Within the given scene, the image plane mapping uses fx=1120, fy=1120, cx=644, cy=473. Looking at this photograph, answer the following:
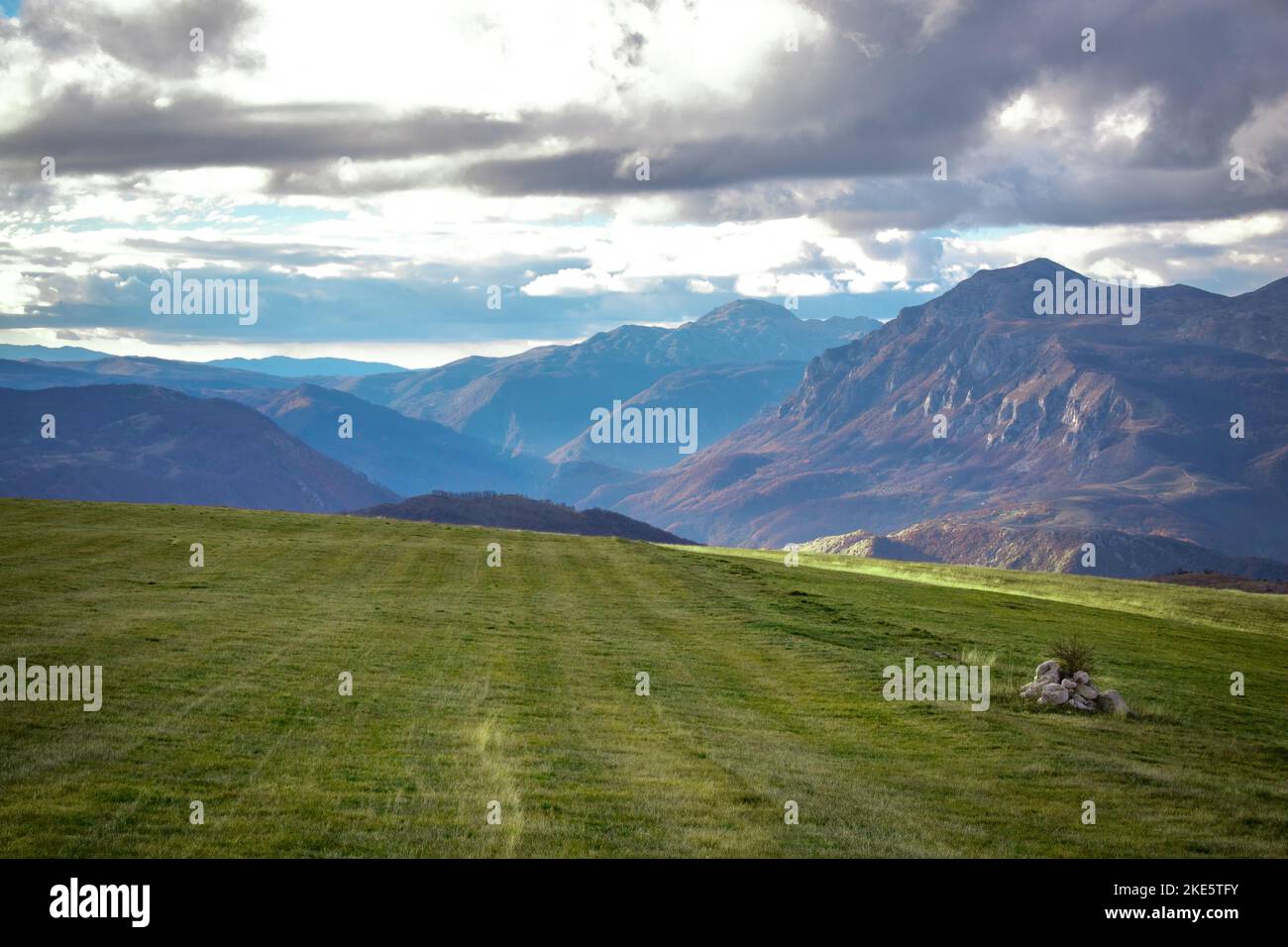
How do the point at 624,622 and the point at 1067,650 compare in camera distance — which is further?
the point at 624,622

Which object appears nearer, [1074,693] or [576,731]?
[576,731]

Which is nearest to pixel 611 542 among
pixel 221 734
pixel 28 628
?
pixel 28 628

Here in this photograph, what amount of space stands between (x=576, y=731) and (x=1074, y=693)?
41.3 ft

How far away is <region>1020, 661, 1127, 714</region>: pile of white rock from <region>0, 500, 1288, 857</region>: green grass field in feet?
2.71

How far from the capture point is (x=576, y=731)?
2223 cm

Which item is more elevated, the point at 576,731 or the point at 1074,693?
the point at 576,731

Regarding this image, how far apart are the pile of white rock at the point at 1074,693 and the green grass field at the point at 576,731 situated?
825 millimetres

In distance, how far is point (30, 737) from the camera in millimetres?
19438

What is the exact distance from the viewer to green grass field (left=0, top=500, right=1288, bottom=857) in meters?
15.6

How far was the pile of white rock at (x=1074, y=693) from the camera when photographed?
86.8 ft

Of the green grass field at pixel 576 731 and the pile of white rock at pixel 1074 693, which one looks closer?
the green grass field at pixel 576 731

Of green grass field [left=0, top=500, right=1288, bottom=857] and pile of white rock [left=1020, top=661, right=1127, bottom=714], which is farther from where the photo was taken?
pile of white rock [left=1020, top=661, right=1127, bottom=714]
